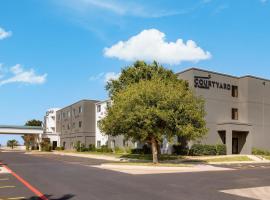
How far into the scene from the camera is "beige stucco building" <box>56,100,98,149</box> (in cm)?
7306

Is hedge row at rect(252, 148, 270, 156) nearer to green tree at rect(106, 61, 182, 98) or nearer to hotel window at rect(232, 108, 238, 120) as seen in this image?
hotel window at rect(232, 108, 238, 120)

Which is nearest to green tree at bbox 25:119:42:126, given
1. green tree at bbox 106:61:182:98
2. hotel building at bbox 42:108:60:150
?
hotel building at bbox 42:108:60:150

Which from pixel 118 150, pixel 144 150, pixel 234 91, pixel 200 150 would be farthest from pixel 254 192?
pixel 118 150

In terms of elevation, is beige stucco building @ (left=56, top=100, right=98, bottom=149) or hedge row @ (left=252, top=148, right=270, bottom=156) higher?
beige stucco building @ (left=56, top=100, right=98, bottom=149)

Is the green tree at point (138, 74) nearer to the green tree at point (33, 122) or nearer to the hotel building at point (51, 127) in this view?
the hotel building at point (51, 127)

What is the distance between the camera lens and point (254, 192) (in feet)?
48.7

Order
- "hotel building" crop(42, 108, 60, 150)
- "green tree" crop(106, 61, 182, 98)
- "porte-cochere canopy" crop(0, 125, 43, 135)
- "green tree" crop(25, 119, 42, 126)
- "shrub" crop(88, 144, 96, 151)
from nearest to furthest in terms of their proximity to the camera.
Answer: "green tree" crop(106, 61, 182, 98) → "shrub" crop(88, 144, 96, 151) → "porte-cochere canopy" crop(0, 125, 43, 135) → "hotel building" crop(42, 108, 60, 150) → "green tree" crop(25, 119, 42, 126)

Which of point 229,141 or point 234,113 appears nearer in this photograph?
point 229,141


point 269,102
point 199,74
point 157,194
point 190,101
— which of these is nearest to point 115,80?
point 199,74

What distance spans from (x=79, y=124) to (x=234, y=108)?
122 ft

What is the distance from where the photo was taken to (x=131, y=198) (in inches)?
503

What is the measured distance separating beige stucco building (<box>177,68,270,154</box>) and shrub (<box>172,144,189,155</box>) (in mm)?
2670

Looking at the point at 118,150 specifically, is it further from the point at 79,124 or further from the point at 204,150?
the point at 79,124

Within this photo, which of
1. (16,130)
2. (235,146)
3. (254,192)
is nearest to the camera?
(254,192)
